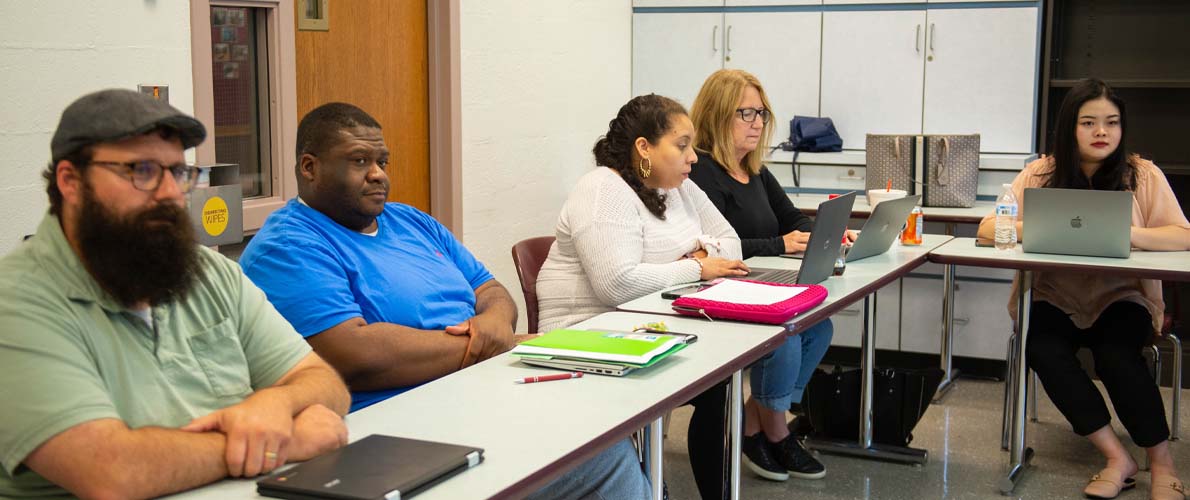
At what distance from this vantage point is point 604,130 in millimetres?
5242

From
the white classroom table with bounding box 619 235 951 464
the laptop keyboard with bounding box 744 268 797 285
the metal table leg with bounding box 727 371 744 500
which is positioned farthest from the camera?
the laptop keyboard with bounding box 744 268 797 285

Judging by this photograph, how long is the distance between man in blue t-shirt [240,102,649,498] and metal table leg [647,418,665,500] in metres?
0.03

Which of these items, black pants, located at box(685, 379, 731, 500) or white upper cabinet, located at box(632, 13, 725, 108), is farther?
white upper cabinet, located at box(632, 13, 725, 108)

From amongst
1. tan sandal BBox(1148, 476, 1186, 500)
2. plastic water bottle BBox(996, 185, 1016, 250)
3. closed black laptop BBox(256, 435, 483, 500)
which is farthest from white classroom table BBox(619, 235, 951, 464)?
closed black laptop BBox(256, 435, 483, 500)

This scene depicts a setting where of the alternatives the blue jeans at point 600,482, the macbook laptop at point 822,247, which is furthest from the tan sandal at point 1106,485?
the blue jeans at point 600,482

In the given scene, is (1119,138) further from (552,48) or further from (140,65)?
(140,65)

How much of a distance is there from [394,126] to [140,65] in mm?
1341

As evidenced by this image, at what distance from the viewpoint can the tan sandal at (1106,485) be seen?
10.8 ft

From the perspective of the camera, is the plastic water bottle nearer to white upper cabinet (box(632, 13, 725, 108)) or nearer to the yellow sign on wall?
white upper cabinet (box(632, 13, 725, 108))

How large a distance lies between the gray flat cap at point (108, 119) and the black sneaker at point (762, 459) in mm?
2351

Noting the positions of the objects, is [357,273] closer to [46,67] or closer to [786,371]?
[46,67]

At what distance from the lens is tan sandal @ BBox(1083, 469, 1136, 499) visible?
3303mm

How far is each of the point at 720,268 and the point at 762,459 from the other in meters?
0.74

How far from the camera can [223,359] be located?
5.61ft
